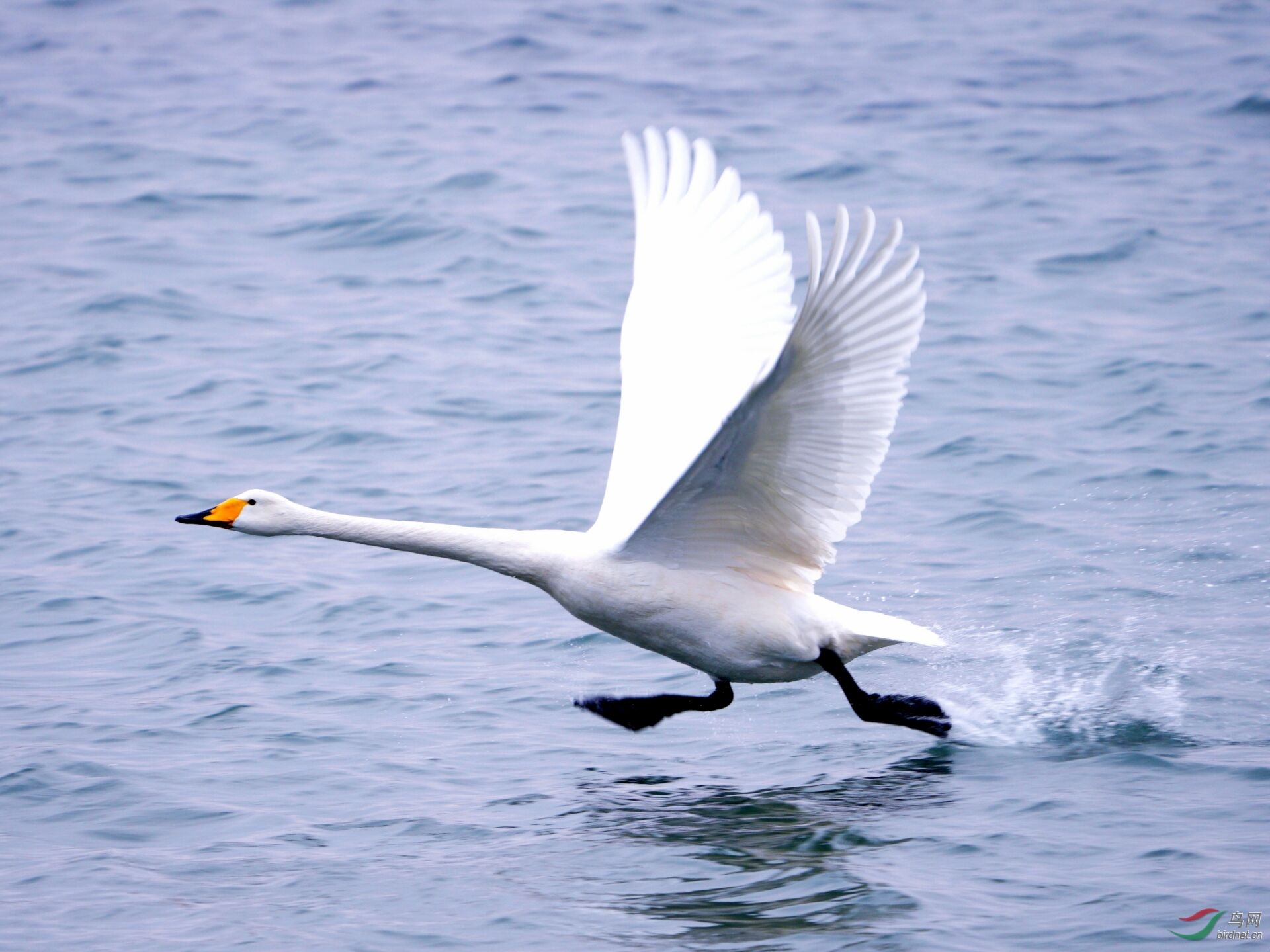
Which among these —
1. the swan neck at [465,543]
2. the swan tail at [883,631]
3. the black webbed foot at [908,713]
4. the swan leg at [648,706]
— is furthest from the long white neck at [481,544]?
the black webbed foot at [908,713]

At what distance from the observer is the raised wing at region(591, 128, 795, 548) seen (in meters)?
7.34

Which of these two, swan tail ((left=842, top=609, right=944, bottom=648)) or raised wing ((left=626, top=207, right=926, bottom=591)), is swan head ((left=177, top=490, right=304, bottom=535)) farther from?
swan tail ((left=842, top=609, right=944, bottom=648))

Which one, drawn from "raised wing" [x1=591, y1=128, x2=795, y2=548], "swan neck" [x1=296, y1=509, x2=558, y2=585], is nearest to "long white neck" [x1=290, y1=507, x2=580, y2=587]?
"swan neck" [x1=296, y1=509, x2=558, y2=585]

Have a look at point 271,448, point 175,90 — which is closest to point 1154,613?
point 271,448

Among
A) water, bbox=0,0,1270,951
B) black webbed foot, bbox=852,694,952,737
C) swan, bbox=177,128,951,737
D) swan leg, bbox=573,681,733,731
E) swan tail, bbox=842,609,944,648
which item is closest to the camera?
swan, bbox=177,128,951,737

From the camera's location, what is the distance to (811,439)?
6.15 m

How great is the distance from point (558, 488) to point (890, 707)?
132 inches

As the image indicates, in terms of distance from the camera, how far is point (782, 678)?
700 cm

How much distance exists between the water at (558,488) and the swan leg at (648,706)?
112mm

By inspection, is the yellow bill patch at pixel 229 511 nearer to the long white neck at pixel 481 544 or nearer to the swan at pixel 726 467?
the swan at pixel 726 467

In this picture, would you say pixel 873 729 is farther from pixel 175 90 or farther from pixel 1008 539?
pixel 175 90

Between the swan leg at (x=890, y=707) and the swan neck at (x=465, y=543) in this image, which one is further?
the swan leg at (x=890, y=707)

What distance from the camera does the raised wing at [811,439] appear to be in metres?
5.55

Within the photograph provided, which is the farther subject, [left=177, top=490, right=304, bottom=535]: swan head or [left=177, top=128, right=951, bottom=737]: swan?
[left=177, top=490, right=304, bottom=535]: swan head
